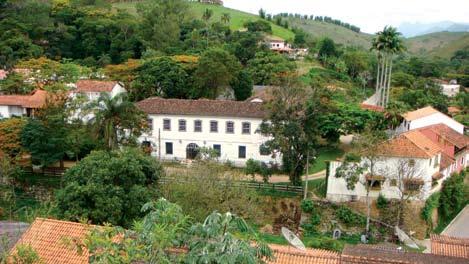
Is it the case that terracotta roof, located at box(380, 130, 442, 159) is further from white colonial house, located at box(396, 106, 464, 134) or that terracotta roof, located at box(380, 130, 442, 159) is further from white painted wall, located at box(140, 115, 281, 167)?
white painted wall, located at box(140, 115, 281, 167)

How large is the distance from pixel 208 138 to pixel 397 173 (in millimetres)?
14793

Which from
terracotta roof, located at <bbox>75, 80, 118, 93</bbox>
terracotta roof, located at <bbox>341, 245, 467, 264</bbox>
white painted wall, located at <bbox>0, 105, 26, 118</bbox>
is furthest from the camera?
terracotta roof, located at <bbox>75, 80, 118, 93</bbox>

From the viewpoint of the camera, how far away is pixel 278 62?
5891cm

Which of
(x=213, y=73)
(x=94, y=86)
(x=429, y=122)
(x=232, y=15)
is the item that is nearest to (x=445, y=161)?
(x=429, y=122)

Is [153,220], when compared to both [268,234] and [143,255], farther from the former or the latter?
[268,234]

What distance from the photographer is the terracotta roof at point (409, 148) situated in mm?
27422

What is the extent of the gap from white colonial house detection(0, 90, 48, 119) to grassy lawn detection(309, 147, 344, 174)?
2389 cm

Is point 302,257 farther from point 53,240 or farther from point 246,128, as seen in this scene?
point 246,128

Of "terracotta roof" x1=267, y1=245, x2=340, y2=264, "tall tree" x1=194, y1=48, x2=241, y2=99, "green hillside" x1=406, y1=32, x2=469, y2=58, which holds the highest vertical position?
"green hillside" x1=406, y1=32, x2=469, y2=58

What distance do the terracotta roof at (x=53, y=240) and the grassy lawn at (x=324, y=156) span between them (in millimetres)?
20818

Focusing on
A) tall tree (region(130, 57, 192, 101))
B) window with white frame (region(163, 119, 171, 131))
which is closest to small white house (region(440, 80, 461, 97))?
tall tree (region(130, 57, 192, 101))

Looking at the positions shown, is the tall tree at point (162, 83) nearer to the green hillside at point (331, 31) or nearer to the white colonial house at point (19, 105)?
the white colonial house at point (19, 105)

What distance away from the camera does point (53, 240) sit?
53.5 ft

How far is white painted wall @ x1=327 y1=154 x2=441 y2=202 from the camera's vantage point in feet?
90.6
